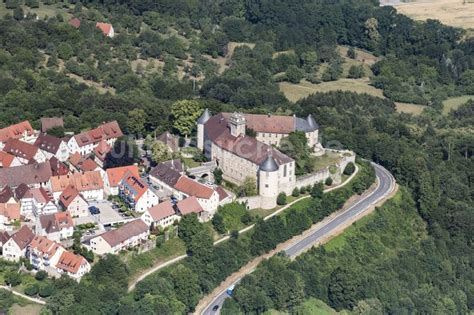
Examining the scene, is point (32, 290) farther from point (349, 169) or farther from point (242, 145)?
point (349, 169)

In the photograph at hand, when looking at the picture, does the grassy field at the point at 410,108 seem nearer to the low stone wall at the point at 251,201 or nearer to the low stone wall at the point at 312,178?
the low stone wall at the point at 312,178

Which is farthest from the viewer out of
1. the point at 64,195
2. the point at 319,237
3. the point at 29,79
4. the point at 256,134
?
the point at 29,79

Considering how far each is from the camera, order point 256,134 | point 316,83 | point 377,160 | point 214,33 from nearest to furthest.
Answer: point 256,134
point 377,160
point 316,83
point 214,33

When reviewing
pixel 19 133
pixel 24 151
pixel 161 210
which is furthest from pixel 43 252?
pixel 19 133

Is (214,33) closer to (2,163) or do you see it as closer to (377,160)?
(377,160)


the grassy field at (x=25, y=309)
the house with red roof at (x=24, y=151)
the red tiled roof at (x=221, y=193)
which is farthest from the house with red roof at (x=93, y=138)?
the grassy field at (x=25, y=309)

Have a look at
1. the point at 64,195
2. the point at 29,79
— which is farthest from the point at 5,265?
the point at 29,79
